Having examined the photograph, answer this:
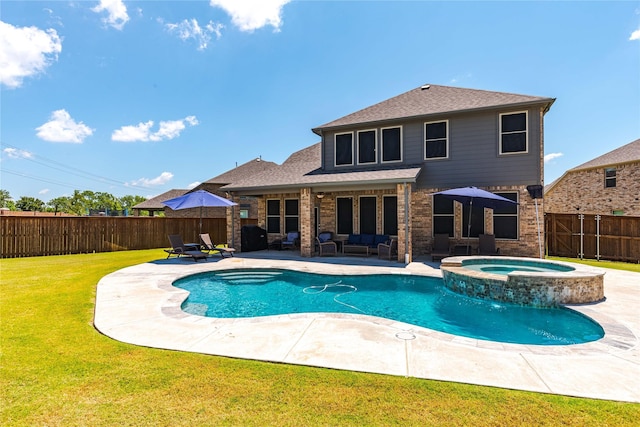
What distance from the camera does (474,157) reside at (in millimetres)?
12617

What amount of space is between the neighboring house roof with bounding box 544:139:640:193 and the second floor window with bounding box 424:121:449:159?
13.3 m

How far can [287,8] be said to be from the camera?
43.3 feet

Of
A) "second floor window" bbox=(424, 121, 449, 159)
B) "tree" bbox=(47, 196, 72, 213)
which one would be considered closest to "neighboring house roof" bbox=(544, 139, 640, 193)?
"second floor window" bbox=(424, 121, 449, 159)

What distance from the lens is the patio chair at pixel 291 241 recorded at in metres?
16.1

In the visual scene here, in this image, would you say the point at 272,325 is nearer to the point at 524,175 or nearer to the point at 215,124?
the point at 524,175

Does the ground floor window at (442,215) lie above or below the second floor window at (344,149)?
below

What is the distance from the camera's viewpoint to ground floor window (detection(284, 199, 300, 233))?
17.0 meters

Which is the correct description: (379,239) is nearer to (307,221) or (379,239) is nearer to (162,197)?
(307,221)

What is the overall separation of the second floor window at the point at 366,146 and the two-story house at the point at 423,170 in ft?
0.16

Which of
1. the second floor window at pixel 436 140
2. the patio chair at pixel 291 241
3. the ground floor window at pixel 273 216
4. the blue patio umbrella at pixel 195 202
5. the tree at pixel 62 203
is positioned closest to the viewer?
the blue patio umbrella at pixel 195 202

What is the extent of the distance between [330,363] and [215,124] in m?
25.1

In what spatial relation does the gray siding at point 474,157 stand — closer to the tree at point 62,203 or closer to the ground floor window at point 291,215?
the ground floor window at point 291,215

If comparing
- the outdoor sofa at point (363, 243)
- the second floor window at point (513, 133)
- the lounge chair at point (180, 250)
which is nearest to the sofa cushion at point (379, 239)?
the outdoor sofa at point (363, 243)

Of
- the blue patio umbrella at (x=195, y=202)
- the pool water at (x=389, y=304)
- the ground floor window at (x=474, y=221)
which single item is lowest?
the pool water at (x=389, y=304)
